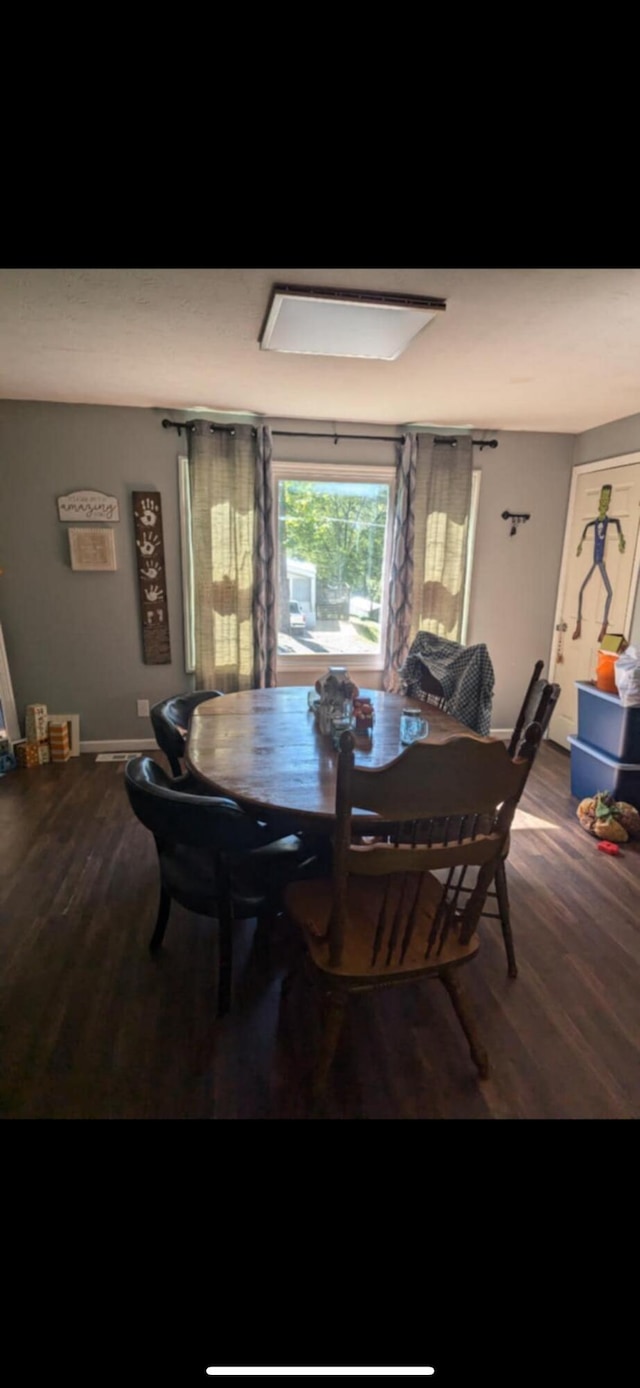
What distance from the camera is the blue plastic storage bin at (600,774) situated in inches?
115

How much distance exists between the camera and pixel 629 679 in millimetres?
2855

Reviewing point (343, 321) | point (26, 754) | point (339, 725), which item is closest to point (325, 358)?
point (343, 321)

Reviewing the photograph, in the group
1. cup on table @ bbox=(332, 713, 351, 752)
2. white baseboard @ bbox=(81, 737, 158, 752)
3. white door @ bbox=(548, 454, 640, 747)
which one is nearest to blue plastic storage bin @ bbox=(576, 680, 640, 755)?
white door @ bbox=(548, 454, 640, 747)

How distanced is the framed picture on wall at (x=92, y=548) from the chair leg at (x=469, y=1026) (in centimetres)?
325

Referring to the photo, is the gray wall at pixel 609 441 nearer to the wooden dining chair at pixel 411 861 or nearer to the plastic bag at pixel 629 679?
the plastic bag at pixel 629 679

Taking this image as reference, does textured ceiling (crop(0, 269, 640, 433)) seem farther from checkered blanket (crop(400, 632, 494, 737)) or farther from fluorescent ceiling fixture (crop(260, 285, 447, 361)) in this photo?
checkered blanket (crop(400, 632, 494, 737))

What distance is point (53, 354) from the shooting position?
2424mm

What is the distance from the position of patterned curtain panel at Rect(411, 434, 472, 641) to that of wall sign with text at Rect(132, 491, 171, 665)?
1766mm
